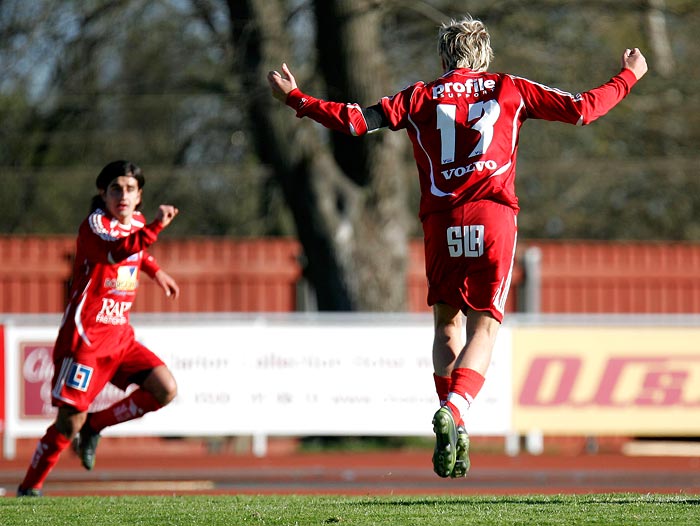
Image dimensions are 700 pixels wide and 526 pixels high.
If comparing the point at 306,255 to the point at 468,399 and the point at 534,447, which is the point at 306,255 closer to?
the point at 534,447

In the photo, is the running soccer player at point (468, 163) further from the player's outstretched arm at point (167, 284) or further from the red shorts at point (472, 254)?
the player's outstretched arm at point (167, 284)

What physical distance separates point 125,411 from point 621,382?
24.6 ft

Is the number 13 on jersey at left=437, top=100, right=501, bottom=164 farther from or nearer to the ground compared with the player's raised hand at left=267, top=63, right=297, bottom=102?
nearer to the ground

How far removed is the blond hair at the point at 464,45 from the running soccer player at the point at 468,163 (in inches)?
0.4

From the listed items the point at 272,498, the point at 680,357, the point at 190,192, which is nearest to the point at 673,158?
the point at 190,192

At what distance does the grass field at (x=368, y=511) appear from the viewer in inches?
236

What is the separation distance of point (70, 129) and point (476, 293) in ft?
60.6

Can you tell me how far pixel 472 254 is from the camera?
6.54 meters

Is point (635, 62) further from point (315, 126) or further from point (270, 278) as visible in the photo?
point (270, 278)

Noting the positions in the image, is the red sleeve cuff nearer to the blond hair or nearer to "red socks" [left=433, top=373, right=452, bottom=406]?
the blond hair

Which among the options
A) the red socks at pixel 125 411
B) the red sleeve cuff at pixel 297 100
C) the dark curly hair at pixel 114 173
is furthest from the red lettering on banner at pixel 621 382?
the red sleeve cuff at pixel 297 100

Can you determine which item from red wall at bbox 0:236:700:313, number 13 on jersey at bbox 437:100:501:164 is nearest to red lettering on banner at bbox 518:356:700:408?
red wall at bbox 0:236:700:313

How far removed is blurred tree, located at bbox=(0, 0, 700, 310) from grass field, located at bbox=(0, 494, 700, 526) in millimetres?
9571

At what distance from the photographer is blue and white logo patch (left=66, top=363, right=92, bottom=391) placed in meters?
8.25
